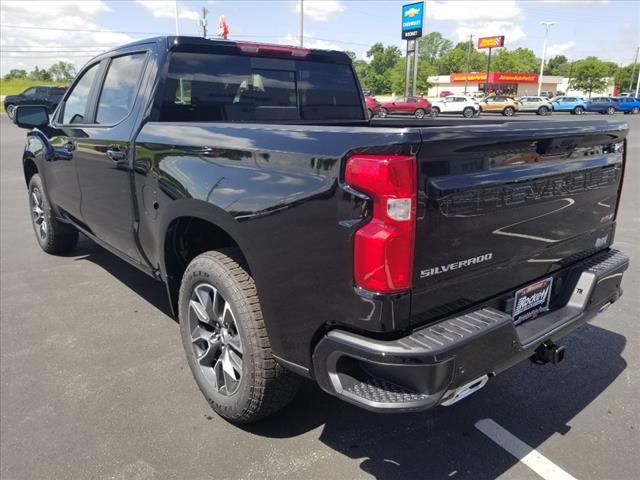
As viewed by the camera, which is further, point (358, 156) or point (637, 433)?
point (637, 433)

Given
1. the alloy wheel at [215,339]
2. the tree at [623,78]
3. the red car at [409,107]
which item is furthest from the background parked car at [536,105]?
the tree at [623,78]

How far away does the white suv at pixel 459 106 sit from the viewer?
40438mm

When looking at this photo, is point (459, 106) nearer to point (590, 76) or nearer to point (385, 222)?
point (385, 222)

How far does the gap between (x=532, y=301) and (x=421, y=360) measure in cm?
96

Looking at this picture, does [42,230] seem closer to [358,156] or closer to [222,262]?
[222,262]

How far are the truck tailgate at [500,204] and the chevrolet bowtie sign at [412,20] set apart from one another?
147ft

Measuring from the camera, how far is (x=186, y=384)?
3189mm

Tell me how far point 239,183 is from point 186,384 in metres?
1.48

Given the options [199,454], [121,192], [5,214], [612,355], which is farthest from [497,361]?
[5,214]

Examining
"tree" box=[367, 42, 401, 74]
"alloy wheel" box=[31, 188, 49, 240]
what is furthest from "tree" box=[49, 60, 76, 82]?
"alloy wheel" box=[31, 188, 49, 240]

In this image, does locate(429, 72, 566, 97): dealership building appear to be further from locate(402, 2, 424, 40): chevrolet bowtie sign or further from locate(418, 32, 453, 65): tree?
locate(418, 32, 453, 65): tree

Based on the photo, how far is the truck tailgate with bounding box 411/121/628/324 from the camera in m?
1.91

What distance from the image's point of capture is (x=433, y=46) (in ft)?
451

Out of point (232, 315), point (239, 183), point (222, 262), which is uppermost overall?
point (239, 183)
